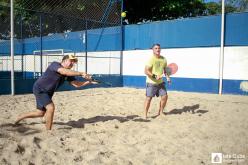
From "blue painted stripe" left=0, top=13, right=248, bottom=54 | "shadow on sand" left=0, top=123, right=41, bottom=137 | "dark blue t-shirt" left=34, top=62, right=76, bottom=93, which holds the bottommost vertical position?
"shadow on sand" left=0, top=123, right=41, bottom=137

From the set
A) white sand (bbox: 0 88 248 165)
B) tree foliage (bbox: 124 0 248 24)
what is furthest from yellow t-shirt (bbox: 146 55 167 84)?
tree foliage (bbox: 124 0 248 24)

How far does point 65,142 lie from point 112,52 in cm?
1301

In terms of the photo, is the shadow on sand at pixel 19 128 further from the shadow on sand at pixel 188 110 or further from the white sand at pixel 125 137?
the shadow on sand at pixel 188 110

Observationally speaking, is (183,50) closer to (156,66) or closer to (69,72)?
(156,66)

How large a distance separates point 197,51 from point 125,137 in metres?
9.55

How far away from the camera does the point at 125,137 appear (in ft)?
17.2

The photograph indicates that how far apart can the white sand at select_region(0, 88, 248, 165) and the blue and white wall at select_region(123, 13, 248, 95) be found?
5.21 metres

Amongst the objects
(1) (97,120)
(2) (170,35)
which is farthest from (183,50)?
(1) (97,120)

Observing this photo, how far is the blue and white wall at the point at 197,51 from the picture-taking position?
41.5 feet

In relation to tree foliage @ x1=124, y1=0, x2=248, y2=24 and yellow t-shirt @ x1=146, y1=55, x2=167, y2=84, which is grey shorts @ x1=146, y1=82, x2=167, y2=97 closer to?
yellow t-shirt @ x1=146, y1=55, x2=167, y2=84

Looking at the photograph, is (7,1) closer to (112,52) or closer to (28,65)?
(28,65)

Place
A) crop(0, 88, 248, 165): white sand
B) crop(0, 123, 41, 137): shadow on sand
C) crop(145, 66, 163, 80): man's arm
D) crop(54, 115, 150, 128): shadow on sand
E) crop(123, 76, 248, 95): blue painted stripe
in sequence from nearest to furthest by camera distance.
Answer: crop(0, 88, 248, 165): white sand, crop(0, 123, 41, 137): shadow on sand, crop(54, 115, 150, 128): shadow on sand, crop(145, 66, 163, 80): man's arm, crop(123, 76, 248, 95): blue painted stripe

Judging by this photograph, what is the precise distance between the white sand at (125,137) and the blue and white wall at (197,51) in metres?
5.21

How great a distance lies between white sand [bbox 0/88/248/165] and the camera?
162 inches
